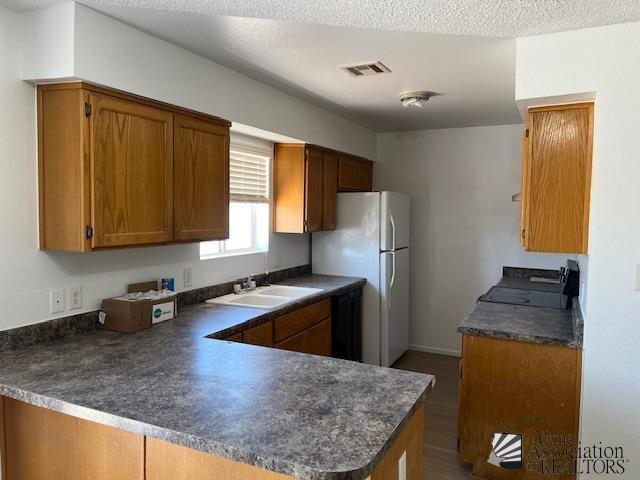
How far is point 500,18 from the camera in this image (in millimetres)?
1882

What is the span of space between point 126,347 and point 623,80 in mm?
2424

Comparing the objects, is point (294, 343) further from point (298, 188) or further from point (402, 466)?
point (402, 466)

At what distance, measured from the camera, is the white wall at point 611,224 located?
1.96 m

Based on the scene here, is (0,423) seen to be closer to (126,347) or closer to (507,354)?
(126,347)

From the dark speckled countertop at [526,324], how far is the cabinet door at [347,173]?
1.84m

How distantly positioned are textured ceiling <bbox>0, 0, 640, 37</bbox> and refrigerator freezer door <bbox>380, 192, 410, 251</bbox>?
2178 millimetres

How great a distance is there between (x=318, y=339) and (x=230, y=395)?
1925mm

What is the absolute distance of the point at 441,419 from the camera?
334 centimetres

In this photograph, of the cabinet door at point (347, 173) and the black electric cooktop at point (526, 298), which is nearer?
the black electric cooktop at point (526, 298)

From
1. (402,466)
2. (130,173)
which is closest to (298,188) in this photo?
(130,173)

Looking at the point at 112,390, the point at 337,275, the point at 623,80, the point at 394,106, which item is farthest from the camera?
the point at 337,275

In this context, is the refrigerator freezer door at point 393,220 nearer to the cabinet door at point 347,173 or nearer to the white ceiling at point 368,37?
the cabinet door at point 347,173

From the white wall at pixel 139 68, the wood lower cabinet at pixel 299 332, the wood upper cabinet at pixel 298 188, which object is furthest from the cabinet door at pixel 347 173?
the wood lower cabinet at pixel 299 332

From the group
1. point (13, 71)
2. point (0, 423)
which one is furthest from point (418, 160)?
point (0, 423)
